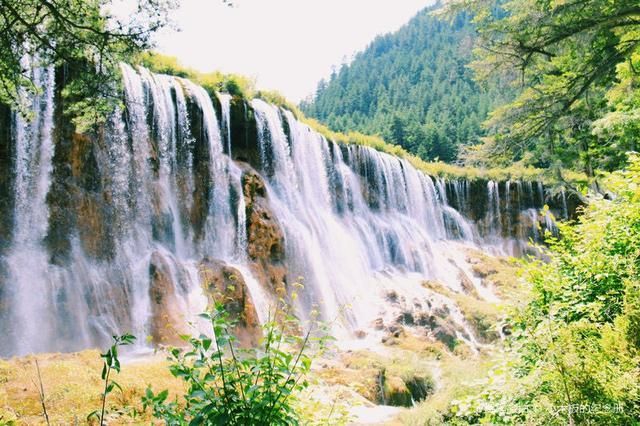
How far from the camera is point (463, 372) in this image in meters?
8.25

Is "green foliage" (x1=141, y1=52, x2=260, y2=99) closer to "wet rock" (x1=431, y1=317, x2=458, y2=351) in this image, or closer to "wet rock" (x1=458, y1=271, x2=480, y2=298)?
"wet rock" (x1=431, y1=317, x2=458, y2=351)

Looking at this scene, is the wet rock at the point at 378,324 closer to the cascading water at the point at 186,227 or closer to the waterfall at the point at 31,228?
the cascading water at the point at 186,227

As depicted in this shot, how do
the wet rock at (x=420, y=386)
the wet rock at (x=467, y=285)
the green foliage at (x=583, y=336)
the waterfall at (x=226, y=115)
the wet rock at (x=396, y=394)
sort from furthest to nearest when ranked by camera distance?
the wet rock at (x=467, y=285), the waterfall at (x=226, y=115), the wet rock at (x=420, y=386), the wet rock at (x=396, y=394), the green foliage at (x=583, y=336)

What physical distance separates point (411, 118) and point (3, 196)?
5892cm

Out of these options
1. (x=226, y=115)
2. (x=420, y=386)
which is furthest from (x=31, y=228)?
(x=420, y=386)

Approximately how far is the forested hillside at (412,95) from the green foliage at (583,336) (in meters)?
39.3

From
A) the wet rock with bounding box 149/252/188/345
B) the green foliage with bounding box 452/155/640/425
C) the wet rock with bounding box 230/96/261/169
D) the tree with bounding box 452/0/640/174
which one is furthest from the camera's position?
the wet rock with bounding box 230/96/261/169

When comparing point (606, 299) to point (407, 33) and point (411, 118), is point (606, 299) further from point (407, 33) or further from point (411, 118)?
point (407, 33)

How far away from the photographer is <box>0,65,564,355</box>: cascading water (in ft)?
34.8

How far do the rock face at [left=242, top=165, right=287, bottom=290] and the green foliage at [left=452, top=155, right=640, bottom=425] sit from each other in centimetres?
1074

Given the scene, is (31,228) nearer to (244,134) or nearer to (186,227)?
(186,227)

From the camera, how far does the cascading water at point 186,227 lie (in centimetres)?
1060

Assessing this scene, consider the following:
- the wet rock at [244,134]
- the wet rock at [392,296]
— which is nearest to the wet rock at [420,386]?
the wet rock at [392,296]

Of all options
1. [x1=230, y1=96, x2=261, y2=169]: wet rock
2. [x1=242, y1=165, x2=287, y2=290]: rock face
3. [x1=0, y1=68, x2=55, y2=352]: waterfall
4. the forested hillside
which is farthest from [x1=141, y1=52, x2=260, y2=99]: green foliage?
the forested hillside
